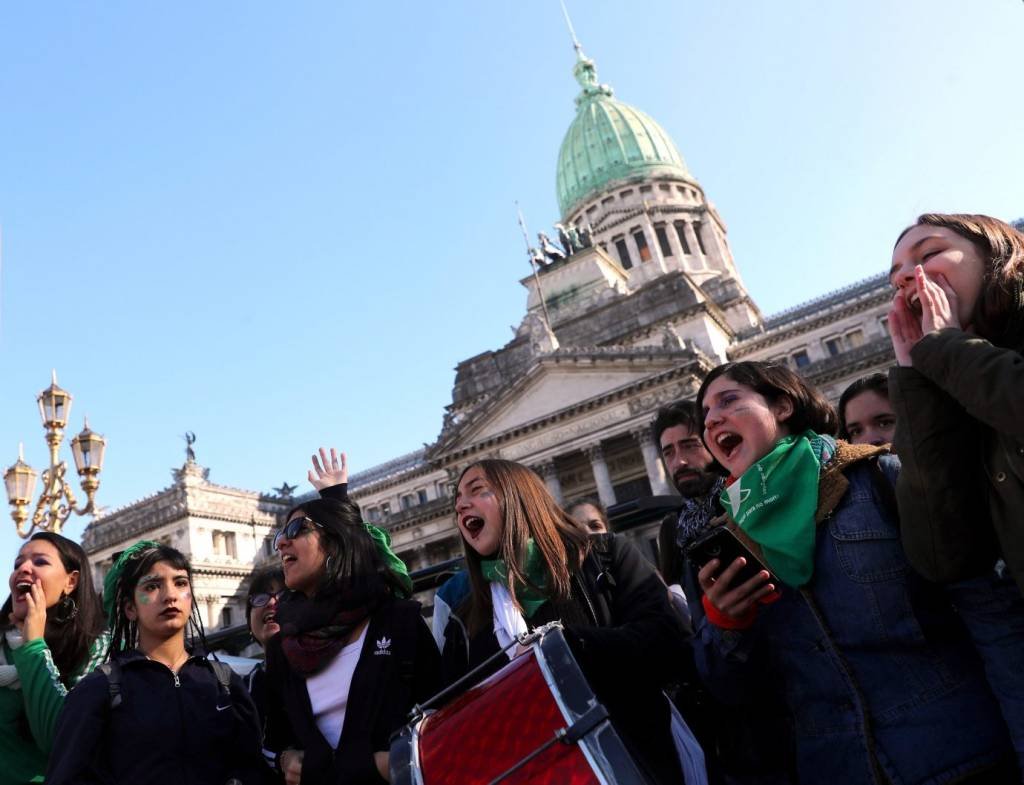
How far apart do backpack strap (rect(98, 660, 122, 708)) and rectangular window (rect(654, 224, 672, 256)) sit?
60.0 m

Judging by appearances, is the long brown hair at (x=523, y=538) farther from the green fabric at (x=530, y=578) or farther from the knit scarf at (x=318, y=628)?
the knit scarf at (x=318, y=628)

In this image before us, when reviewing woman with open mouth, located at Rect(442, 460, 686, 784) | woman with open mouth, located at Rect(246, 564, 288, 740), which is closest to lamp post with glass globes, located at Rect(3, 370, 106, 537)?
woman with open mouth, located at Rect(246, 564, 288, 740)

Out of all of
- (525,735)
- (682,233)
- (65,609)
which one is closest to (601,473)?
(65,609)

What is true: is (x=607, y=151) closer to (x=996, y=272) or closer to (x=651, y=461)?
(x=651, y=461)

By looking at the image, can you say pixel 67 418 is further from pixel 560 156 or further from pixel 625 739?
pixel 560 156

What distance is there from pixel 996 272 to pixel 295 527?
154 inches

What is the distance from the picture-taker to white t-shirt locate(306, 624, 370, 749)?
13.4ft

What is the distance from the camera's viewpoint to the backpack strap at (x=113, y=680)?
4.10 meters

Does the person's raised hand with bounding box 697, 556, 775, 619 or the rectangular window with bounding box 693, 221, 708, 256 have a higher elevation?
the rectangular window with bounding box 693, 221, 708, 256

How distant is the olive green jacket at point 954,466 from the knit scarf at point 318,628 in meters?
3.01

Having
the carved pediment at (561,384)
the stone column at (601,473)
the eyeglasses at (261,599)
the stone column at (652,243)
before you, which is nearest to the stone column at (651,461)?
the stone column at (601,473)

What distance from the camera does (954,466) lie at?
2699 millimetres

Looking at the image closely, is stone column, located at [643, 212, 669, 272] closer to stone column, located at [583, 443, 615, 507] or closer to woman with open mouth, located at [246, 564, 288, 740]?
stone column, located at [583, 443, 615, 507]

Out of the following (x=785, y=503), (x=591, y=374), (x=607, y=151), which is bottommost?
(x=785, y=503)
